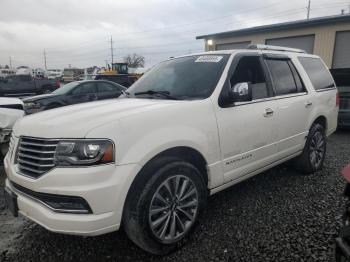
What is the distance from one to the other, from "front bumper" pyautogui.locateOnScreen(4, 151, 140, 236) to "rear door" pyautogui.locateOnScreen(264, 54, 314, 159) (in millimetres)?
2319

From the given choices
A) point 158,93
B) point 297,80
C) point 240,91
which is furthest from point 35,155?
point 297,80

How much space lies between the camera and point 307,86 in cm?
445

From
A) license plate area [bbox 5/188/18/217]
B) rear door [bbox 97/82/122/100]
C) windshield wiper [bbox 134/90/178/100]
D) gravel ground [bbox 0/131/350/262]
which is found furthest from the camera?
rear door [bbox 97/82/122/100]

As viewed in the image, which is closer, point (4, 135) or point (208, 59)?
point (208, 59)

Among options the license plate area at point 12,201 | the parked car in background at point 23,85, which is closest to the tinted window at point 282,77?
the license plate area at point 12,201

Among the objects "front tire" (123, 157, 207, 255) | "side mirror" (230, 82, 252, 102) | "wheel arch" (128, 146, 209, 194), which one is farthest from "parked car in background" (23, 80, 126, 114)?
"front tire" (123, 157, 207, 255)

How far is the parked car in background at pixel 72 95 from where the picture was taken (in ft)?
34.0

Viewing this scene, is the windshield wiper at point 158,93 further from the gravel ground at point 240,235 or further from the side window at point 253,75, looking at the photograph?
the gravel ground at point 240,235

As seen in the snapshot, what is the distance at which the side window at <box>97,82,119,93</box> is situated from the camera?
40.4 feet

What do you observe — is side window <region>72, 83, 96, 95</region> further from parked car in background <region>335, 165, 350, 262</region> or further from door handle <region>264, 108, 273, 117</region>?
parked car in background <region>335, 165, 350, 262</region>

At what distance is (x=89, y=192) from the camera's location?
7.15 ft

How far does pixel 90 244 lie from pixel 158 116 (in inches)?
57.7

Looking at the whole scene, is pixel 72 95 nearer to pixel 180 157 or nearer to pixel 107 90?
pixel 107 90

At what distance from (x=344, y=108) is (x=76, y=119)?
7129 mm
